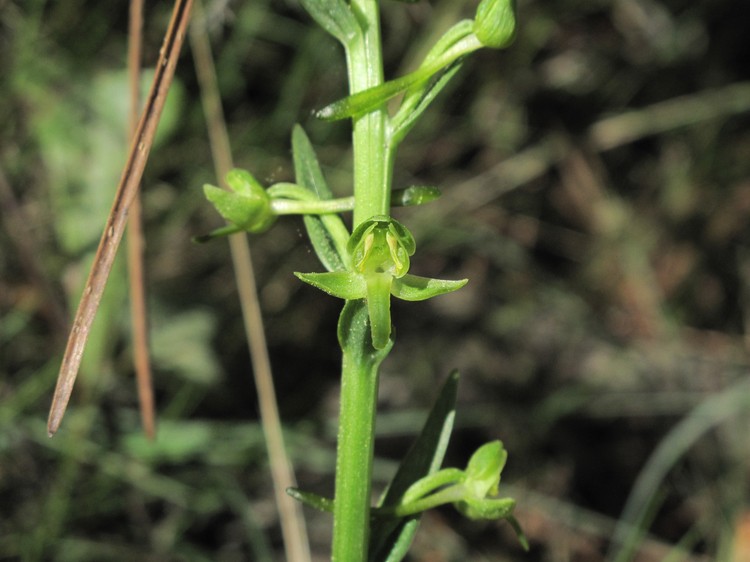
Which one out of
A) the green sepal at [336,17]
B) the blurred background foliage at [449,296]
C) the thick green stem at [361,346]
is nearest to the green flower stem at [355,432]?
the thick green stem at [361,346]

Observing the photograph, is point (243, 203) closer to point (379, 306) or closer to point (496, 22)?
point (379, 306)

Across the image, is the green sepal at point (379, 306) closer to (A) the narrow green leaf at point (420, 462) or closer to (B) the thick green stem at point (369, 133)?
(B) the thick green stem at point (369, 133)

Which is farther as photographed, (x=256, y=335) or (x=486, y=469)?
(x=256, y=335)

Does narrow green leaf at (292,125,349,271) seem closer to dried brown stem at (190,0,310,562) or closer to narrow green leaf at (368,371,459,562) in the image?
narrow green leaf at (368,371,459,562)

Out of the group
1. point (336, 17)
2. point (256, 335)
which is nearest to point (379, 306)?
point (336, 17)

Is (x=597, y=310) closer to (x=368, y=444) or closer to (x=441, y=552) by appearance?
(x=441, y=552)

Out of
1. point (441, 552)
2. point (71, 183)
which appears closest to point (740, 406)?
point (441, 552)
